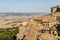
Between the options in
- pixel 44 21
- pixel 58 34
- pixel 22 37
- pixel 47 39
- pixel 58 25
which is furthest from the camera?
pixel 44 21

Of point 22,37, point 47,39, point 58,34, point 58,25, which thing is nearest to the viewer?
point 47,39

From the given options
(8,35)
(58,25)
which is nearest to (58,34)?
(58,25)

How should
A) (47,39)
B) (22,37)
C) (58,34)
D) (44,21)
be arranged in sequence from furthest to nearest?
(44,21), (58,34), (22,37), (47,39)

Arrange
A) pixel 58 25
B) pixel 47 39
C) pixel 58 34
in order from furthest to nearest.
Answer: pixel 58 25, pixel 58 34, pixel 47 39

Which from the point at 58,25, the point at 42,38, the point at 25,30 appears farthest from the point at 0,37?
the point at 58,25

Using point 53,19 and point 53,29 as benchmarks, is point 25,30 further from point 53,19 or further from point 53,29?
point 53,19

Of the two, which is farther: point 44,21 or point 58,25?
point 44,21

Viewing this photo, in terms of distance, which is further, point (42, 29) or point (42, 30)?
point (42, 29)

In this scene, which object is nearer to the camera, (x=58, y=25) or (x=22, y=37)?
(x=22, y=37)

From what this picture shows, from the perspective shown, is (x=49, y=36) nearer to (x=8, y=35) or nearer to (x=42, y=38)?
(x=42, y=38)
